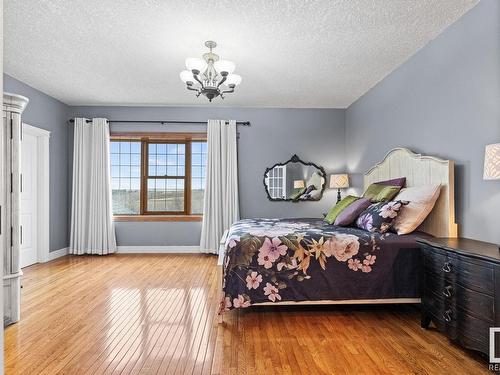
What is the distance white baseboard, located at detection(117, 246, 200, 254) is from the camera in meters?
5.51

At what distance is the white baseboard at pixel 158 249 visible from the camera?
551cm

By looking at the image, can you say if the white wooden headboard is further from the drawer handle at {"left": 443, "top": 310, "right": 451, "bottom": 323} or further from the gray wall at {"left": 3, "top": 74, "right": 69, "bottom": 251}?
the gray wall at {"left": 3, "top": 74, "right": 69, "bottom": 251}

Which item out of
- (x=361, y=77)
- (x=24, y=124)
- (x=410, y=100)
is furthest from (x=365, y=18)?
(x=24, y=124)

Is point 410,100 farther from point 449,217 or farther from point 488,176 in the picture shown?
point 488,176

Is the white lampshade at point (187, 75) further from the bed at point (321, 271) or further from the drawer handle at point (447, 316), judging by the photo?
the drawer handle at point (447, 316)

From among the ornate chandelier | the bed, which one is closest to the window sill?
the ornate chandelier

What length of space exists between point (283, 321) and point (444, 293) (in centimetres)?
124

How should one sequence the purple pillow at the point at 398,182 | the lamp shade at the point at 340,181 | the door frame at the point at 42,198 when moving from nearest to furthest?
the purple pillow at the point at 398,182, the door frame at the point at 42,198, the lamp shade at the point at 340,181

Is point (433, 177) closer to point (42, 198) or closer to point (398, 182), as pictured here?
point (398, 182)

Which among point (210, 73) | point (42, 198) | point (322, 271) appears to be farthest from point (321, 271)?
point (42, 198)

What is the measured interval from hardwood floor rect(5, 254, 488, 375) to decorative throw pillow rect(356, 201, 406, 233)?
2.49 ft

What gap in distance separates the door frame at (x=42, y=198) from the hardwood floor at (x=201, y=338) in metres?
1.61

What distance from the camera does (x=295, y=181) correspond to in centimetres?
561

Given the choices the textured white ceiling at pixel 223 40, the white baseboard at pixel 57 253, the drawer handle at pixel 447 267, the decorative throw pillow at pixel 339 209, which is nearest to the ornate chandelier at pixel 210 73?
the textured white ceiling at pixel 223 40
